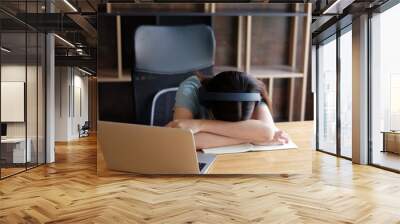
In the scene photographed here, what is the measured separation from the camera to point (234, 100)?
5281 millimetres

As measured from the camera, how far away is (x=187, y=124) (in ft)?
17.5

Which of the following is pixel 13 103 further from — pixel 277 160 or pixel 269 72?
pixel 277 160

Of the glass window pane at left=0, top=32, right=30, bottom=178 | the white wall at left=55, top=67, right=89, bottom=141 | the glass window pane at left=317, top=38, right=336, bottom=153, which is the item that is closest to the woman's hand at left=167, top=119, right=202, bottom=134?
the glass window pane at left=0, top=32, right=30, bottom=178

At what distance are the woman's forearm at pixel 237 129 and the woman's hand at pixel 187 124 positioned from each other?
0.18 feet

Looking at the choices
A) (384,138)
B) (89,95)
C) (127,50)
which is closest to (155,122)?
(127,50)

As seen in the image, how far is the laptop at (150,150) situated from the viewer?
5328 millimetres

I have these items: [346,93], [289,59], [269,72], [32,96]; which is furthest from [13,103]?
[346,93]

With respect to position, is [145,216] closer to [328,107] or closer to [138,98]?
Result: [138,98]

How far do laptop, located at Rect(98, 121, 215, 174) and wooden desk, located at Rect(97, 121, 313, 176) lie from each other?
0.58 ft

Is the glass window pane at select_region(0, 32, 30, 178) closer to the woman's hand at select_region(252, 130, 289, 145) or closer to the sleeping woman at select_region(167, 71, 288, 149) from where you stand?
→ the sleeping woman at select_region(167, 71, 288, 149)

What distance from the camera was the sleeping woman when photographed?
529cm

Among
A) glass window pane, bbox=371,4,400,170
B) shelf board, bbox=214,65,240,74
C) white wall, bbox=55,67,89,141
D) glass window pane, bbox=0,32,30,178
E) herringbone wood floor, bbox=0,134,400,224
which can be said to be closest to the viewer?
herringbone wood floor, bbox=0,134,400,224

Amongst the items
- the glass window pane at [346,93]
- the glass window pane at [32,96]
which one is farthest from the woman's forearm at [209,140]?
the glass window pane at [346,93]

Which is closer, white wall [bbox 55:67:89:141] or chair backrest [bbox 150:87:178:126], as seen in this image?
chair backrest [bbox 150:87:178:126]
